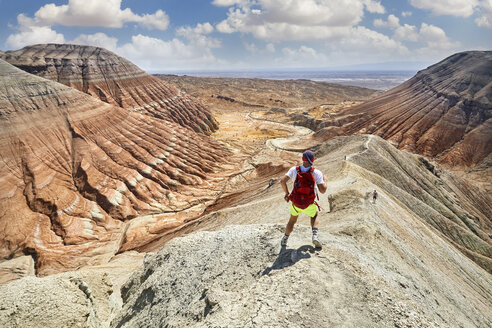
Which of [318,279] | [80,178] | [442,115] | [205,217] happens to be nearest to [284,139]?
[442,115]

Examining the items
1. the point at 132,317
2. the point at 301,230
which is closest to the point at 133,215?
the point at 132,317

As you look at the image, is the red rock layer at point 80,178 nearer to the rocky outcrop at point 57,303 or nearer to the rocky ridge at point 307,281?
the rocky outcrop at point 57,303

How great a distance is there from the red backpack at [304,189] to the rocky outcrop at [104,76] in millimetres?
52364

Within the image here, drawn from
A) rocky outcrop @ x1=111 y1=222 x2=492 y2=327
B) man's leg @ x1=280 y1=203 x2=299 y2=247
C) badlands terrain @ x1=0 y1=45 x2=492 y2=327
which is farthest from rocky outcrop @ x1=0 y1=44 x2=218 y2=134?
man's leg @ x1=280 y1=203 x2=299 y2=247

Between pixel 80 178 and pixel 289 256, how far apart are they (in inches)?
1136

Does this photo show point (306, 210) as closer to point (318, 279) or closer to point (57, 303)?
point (318, 279)

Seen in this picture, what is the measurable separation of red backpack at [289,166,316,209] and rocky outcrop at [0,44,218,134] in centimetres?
5236

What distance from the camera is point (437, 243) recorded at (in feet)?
48.4

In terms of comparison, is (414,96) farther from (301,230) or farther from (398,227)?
(301,230)

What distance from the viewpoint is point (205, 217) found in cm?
2244

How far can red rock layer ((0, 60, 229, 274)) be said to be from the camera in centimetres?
2189

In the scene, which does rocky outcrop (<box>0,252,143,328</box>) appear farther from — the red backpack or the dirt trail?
the dirt trail

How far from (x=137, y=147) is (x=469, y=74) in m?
70.3

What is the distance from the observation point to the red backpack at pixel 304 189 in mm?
6090
